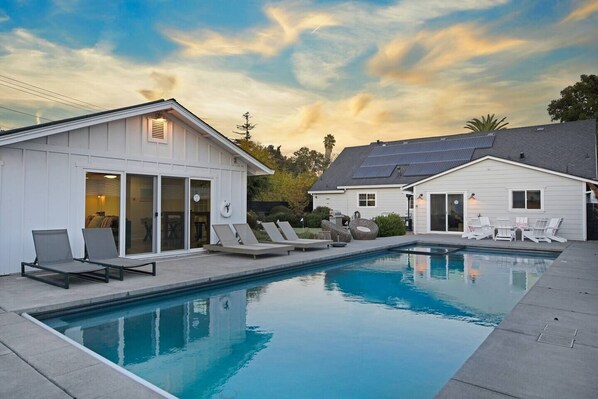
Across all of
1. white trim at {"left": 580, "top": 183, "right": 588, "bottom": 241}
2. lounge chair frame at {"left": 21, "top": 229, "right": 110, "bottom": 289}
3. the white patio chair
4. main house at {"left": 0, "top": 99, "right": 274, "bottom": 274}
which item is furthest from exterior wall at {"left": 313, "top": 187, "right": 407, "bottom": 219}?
lounge chair frame at {"left": 21, "top": 229, "right": 110, "bottom": 289}

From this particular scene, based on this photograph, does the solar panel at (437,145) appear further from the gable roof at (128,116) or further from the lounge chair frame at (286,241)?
the gable roof at (128,116)

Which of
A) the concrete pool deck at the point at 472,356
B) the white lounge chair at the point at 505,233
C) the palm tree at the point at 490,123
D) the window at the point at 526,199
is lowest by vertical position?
the concrete pool deck at the point at 472,356

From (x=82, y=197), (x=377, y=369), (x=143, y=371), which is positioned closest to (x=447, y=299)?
(x=377, y=369)

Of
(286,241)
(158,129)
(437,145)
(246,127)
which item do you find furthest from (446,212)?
(246,127)

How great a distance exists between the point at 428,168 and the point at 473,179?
4.63m

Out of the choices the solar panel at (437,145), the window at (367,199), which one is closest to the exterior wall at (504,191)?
the window at (367,199)

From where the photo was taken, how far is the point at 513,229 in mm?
16281

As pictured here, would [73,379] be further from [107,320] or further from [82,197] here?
[82,197]

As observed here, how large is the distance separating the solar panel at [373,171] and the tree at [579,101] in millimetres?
19686

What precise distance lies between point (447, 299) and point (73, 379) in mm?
6260

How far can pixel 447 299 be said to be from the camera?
7285 mm

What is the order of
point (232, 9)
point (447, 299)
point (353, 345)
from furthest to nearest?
point (232, 9) → point (447, 299) → point (353, 345)

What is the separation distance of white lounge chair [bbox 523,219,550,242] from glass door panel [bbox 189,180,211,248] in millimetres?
12557

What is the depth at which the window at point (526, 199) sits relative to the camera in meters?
16.5
